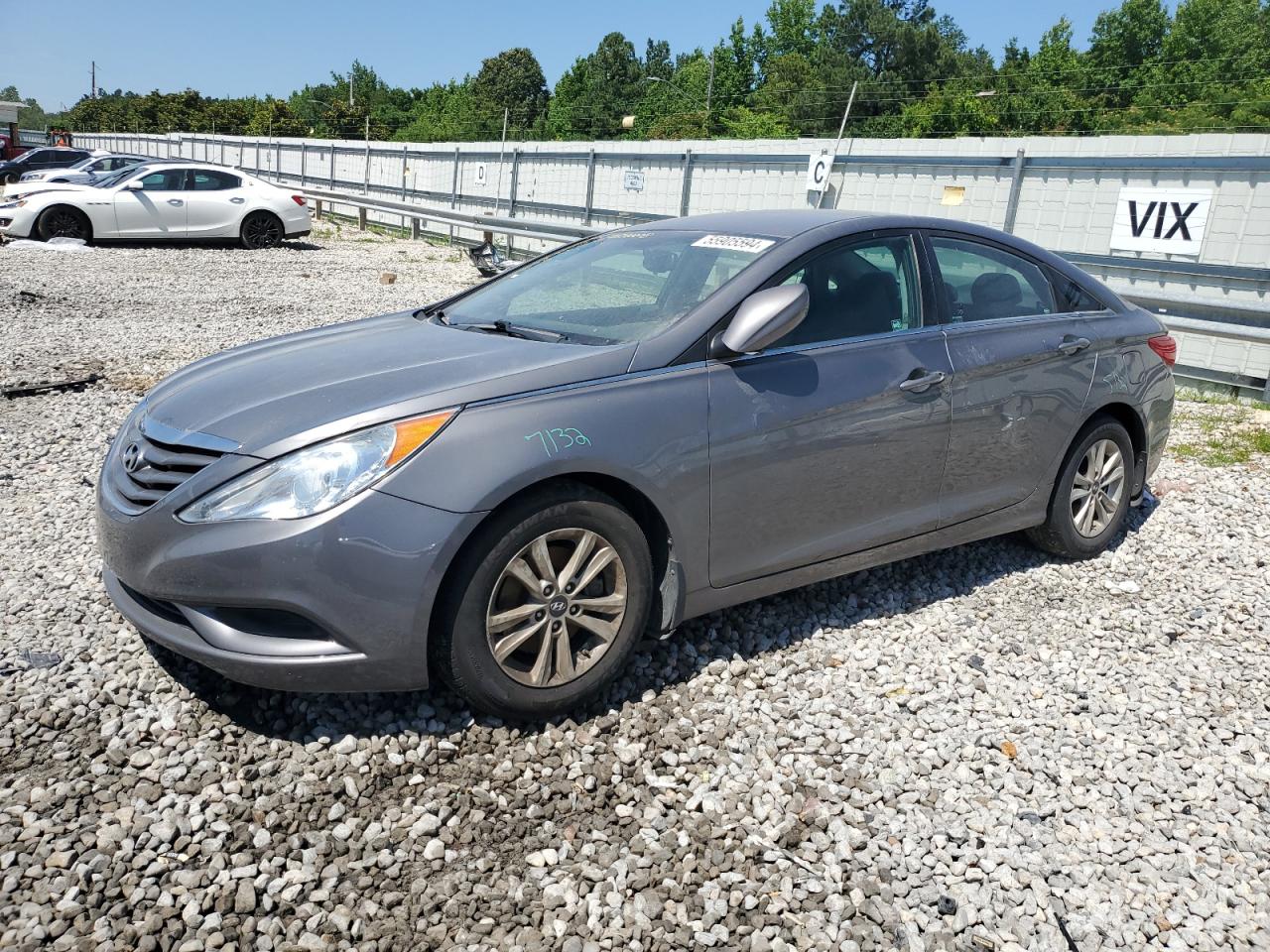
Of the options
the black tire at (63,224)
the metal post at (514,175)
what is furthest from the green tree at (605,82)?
the black tire at (63,224)

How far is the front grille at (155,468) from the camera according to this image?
10.4 ft

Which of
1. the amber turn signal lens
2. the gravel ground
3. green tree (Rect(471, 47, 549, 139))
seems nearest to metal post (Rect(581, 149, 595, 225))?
the gravel ground

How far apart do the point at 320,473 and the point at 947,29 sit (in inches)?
4189

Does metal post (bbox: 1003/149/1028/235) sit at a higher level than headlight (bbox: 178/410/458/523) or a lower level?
higher

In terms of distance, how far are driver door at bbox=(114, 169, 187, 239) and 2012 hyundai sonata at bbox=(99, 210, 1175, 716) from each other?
51.0 ft

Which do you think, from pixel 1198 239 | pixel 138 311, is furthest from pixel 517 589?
pixel 1198 239

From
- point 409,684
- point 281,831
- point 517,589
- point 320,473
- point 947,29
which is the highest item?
point 947,29

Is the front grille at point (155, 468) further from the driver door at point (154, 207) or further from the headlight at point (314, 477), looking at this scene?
the driver door at point (154, 207)

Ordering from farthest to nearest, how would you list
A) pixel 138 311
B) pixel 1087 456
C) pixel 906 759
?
pixel 138 311 → pixel 1087 456 → pixel 906 759

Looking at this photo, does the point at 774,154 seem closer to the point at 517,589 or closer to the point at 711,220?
the point at 711,220

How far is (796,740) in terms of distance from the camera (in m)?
3.47

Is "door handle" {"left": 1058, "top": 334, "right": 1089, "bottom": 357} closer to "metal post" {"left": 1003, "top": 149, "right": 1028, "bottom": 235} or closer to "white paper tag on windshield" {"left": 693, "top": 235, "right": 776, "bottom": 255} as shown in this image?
"white paper tag on windshield" {"left": 693, "top": 235, "right": 776, "bottom": 255}

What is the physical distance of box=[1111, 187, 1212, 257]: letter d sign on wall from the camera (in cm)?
1173

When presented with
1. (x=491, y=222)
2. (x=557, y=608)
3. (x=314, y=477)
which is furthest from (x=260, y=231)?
(x=557, y=608)
